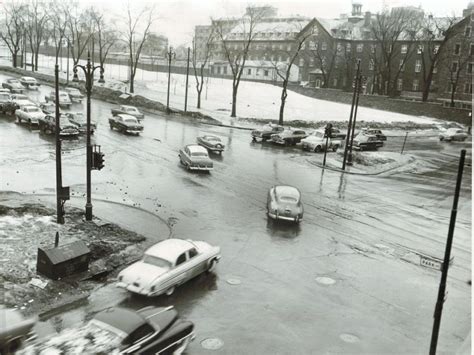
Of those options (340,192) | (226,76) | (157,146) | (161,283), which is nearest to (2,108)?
(157,146)

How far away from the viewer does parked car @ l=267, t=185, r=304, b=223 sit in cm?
2170

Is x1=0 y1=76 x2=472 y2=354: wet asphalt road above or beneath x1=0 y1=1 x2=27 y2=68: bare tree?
beneath

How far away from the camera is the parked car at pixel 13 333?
32.7 ft

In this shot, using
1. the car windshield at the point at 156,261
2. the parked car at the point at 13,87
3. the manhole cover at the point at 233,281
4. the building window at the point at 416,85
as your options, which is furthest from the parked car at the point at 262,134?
the building window at the point at 416,85

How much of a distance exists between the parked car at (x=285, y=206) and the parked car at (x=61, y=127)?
19648 millimetres

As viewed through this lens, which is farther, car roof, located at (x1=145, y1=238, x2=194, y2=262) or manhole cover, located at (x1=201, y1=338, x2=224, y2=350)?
car roof, located at (x1=145, y1=238, x2=194, y2=262)

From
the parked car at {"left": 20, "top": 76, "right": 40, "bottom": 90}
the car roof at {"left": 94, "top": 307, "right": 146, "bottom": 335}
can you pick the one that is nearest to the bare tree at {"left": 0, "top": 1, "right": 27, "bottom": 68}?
the parked car at {"left": 20, "top": 76, "right": 40, "bottom": 90}

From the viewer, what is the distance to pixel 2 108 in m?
43.6

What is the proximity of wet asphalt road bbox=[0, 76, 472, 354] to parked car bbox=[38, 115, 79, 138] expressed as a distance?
117 cm

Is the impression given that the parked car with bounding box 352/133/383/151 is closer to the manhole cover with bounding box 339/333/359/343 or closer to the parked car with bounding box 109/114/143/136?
the parked car with bounding box 109/114/143/136

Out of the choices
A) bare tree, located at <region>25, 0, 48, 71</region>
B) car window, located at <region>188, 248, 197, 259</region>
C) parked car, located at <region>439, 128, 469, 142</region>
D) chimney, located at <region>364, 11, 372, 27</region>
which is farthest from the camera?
chimney, located at <region>364, 11, 372, 27</region>

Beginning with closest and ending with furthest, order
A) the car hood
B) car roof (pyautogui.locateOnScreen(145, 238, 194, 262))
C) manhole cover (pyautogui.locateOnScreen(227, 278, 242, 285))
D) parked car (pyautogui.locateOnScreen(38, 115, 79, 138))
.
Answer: the car hood → car roof (pyautogui.locateOnScreen(145, 238, 194, 262)) → manhole cover (pyautogui.locateOnScreen(227, 278, 242, 285)) → parked car (pyautogui.locateOnScreen(38, 115, 79, 138))

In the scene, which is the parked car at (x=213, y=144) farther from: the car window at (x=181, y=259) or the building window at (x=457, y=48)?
the building window at (x=457, y=48)

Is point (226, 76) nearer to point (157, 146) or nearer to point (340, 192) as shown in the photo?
point (157, 146)
